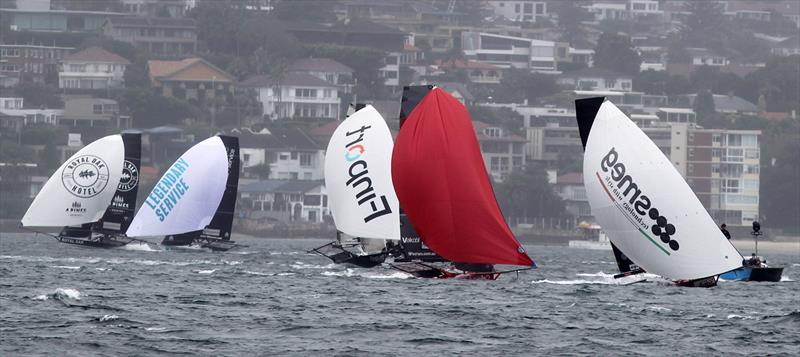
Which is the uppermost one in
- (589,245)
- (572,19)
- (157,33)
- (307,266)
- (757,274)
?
(572,19)

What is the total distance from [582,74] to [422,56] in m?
14.0

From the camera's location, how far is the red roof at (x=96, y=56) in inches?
5359

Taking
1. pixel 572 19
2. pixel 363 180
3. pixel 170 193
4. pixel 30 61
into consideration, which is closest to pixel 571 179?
pixel 30 61

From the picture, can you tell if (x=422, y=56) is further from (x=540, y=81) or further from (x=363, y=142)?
(x=363, y=142)

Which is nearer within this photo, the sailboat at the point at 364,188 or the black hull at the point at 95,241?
the sailboat at the point at 364,188

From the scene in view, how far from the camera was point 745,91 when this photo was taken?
149 meters

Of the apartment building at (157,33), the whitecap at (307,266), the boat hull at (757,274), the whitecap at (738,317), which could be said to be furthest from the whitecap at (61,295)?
the apartment building at (157,33)

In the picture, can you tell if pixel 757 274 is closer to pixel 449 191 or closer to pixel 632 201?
pixel 632 201

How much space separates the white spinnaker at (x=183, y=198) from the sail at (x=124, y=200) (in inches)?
14.0

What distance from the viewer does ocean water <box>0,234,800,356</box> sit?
25234mm

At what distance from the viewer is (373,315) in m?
29.5

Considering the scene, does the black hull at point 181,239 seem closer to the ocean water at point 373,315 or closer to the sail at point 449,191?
the ocean water at point 373,315

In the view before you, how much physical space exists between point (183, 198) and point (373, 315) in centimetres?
2420

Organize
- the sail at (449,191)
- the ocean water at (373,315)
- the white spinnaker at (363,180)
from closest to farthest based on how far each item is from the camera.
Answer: the ocean water at (373,315) < the sail at (449,191) < the white spinnaker at (363,180)
